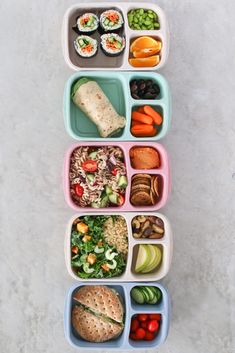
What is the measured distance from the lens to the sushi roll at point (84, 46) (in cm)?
256

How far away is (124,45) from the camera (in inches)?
101

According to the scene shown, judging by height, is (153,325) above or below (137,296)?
below

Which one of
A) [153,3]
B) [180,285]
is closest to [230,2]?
[153,3]

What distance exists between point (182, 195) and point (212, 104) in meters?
0.45

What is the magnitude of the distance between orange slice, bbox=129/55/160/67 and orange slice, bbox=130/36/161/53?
49 mm

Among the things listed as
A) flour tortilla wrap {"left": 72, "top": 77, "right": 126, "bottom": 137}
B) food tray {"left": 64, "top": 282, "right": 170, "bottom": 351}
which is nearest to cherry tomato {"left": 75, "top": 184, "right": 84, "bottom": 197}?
flour tortilla wrap {"left": 72, "top": 77, "right": 126, "bottom": 137}

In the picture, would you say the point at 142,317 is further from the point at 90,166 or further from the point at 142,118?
the point at 142,118

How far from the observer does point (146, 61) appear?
8.43ft

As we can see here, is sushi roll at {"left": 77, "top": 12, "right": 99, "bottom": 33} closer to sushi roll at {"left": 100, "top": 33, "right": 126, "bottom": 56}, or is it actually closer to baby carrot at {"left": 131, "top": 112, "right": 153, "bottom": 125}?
sushi roll at {"left": 100, "top": 33, "right": 126, "bottom": 56}

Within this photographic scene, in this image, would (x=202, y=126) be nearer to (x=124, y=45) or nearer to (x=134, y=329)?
(x=124, y=45)

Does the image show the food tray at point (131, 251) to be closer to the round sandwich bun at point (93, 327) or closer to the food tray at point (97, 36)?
the round sandwich bun at point (93, 327)

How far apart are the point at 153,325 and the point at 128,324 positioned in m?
0.12

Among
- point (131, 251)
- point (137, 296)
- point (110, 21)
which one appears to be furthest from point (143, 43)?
point (137, 296)

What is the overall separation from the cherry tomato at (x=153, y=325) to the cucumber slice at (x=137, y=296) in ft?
0.30
